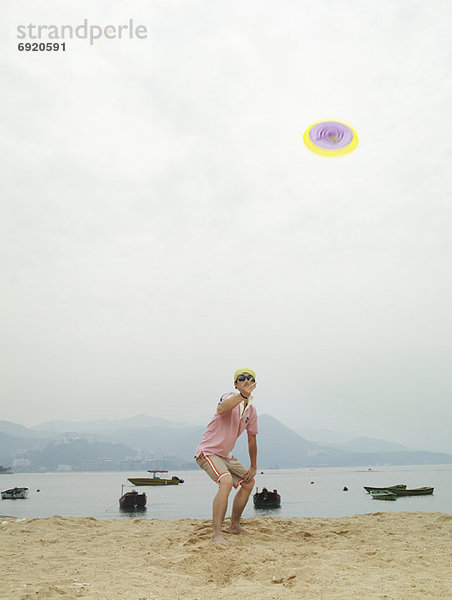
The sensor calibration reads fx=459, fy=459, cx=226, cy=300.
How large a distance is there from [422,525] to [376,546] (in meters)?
1.62

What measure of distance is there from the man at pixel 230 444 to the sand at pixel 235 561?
417 millimetres

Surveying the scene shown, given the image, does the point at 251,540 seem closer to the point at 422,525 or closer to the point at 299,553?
the point at 299,553

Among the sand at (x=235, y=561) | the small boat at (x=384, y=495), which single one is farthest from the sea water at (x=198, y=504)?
the sand at (x=235, y=561)

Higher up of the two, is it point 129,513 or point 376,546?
point 376,546

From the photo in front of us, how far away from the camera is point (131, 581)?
3520 millimetres

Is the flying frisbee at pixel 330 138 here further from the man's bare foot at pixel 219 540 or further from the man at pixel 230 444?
the man's bare foot at pixel 219 540

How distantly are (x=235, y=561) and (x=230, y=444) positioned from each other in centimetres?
145

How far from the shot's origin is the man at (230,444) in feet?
16.5

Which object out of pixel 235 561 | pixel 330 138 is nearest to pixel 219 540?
pixel 235 561

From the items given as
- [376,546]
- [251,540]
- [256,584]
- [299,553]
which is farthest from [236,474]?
[256,584]

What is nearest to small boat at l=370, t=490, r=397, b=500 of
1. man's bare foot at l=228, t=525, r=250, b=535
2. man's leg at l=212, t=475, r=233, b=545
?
man's bare foot at l=228, t=525, r=250, b=535

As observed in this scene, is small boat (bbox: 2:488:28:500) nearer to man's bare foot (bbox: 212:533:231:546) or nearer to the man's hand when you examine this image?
the man's hand

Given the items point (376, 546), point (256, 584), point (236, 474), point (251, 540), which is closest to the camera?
point (256, 584)

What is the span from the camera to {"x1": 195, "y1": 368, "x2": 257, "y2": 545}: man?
502cm
